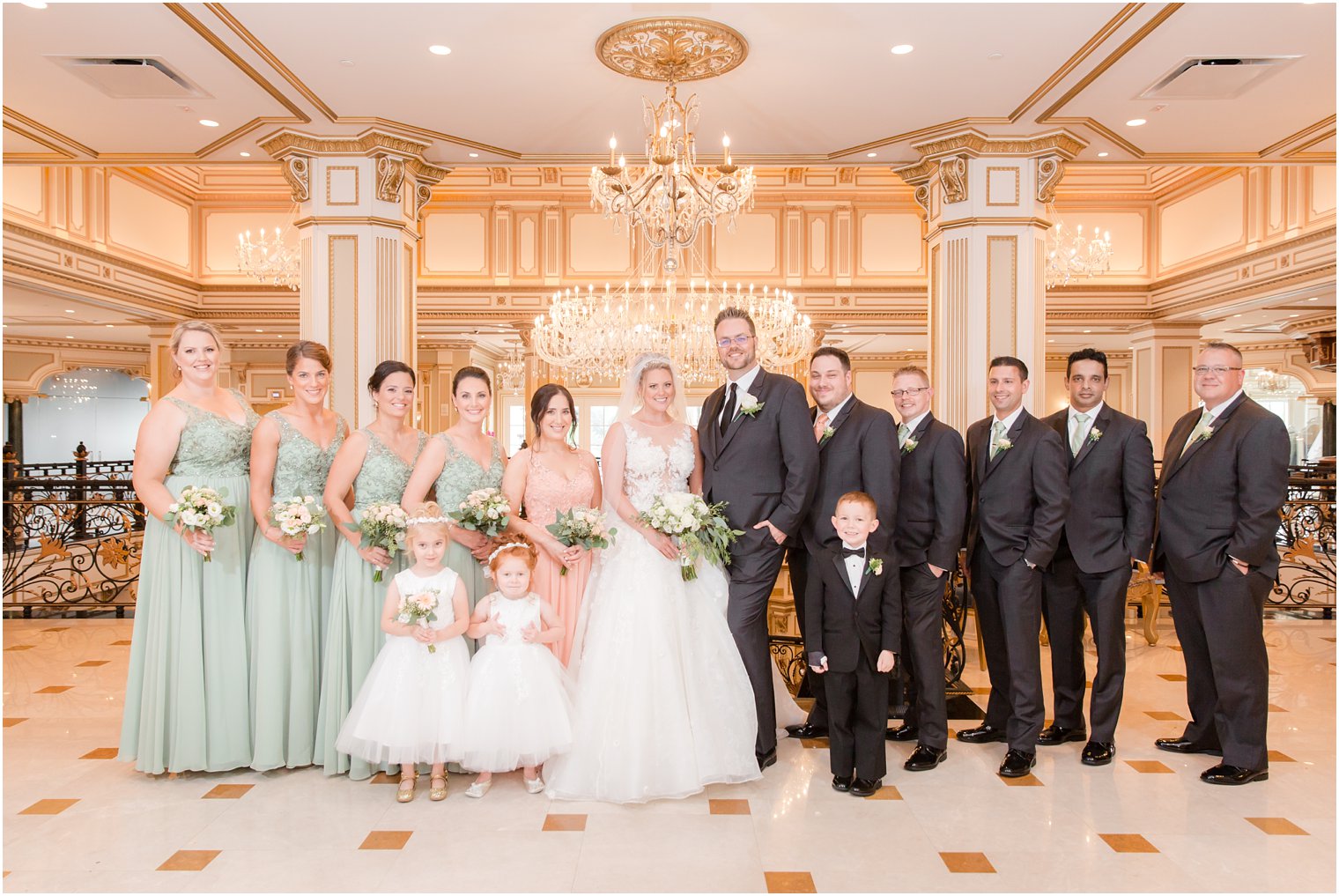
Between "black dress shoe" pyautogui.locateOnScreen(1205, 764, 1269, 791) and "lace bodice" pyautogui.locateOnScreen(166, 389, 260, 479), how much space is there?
4.51m

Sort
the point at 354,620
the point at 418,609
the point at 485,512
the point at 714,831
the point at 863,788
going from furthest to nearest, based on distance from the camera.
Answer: the point at 354,620
the point at 485,512
the point at 863,788
the point at 418,609
the point at 714,831

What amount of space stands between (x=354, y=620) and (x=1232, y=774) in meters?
3.95

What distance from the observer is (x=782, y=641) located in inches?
216

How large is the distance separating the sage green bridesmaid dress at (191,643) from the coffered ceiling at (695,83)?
8.06 feet

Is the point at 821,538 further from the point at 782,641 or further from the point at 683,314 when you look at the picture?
the point at 683,314

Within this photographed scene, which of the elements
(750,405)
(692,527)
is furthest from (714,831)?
(750,405)

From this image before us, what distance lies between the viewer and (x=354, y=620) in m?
4.03

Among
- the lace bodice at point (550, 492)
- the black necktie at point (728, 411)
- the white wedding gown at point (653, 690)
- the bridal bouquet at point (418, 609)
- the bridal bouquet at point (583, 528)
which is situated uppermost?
the black necktie at point (728, 411)

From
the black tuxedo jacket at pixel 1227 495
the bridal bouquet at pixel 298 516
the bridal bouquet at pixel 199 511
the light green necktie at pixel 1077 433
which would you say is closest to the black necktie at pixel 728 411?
the light green necktie at pixel 1077 433

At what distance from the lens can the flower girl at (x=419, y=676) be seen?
3662mm

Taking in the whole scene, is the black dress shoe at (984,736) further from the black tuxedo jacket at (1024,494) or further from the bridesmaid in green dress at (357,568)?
the bridesmaid in green dress at (357,568)

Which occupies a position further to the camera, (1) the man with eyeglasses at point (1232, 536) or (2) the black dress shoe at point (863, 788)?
(1) the man with eyeglasses at point (1232, 536)

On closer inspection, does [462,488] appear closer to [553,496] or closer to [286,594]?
[553,496]

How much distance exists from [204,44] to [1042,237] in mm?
5843
